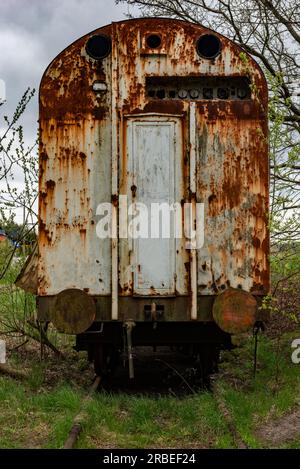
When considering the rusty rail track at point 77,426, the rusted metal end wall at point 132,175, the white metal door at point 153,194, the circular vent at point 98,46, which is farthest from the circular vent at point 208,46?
the rusty rail track at point 77,426

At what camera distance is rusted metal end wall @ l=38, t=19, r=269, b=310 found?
7.30 metres

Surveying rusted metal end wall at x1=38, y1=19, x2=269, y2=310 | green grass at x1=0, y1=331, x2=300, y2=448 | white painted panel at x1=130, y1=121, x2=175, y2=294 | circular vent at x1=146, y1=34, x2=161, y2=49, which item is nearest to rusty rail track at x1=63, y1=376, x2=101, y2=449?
green grass at x1=0, y1=331, x2=300, y2=448

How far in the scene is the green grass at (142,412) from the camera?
5980mm

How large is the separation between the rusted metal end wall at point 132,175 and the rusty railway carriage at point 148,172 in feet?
0.04

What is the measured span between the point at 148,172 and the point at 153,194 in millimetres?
253

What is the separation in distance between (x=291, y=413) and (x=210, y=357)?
182cm

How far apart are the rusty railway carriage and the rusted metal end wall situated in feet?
0.04

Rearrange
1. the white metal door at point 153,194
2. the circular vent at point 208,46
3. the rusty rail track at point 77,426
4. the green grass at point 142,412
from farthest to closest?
the circular vent at point 208,46
the white metal door at point 153,194
the green grass at point 142,412
the rusty rail track at point 77,426

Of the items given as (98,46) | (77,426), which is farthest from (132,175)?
(77,426)

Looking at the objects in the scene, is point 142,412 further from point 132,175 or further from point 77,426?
point 132,175

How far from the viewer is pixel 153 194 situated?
725 centimetres

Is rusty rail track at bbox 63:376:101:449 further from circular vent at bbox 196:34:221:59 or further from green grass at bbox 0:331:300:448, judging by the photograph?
circular vent at bbox 196:34:221:59


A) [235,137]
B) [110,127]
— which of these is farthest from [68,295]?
[235,137]

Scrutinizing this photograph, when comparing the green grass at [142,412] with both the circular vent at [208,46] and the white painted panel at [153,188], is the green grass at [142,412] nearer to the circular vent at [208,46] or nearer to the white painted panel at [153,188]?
the white painted panel at [153,188]
